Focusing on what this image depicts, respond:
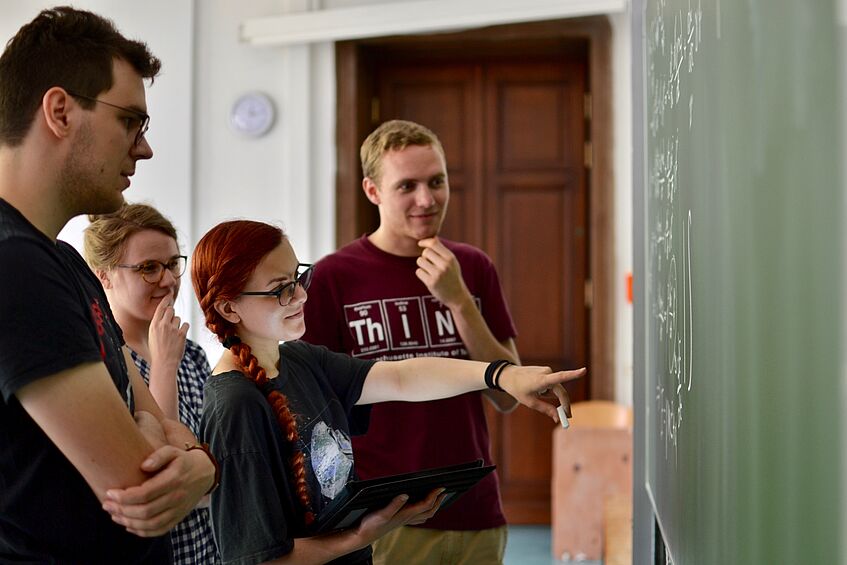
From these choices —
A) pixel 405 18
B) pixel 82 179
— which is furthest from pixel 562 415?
pixel 405 18

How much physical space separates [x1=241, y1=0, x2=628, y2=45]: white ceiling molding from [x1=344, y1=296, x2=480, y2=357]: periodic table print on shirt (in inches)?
103

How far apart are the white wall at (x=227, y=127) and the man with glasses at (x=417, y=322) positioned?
2.70m

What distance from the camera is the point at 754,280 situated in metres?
0.85

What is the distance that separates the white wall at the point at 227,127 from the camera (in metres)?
5.01

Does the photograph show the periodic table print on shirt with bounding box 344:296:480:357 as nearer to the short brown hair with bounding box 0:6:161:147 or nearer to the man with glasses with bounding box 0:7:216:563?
the man with glasses with bounding box 0:7:216:563

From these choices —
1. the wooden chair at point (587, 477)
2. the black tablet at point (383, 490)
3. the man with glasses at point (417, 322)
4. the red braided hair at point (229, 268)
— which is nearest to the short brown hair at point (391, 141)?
the man with glasses at point (417, 322)

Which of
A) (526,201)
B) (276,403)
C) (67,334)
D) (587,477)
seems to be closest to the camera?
(67,334)

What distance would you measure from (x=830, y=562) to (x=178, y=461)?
753 mm

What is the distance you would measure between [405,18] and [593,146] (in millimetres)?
1129

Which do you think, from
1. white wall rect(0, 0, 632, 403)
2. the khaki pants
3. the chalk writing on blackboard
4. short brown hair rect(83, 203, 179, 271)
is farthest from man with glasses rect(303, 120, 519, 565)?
white wall rect(0, 0, 632, 403)

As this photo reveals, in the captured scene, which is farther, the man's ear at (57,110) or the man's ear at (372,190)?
the man's ear at (372,190)

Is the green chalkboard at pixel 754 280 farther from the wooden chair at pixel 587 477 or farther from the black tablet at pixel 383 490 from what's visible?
the wooden chair at pixel 587 477

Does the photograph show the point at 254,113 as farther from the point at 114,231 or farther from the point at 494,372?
the point at 494,372

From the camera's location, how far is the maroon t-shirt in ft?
7.07
